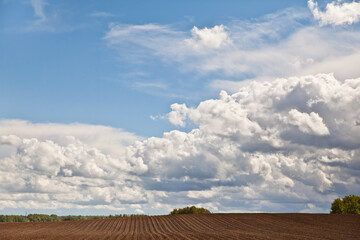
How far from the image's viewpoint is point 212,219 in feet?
282

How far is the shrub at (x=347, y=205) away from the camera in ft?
349

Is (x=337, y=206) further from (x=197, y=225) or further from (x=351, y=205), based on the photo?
(x=197, y=225)

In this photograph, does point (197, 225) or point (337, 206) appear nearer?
point (197, 225)

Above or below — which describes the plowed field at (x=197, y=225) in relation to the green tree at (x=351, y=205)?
below

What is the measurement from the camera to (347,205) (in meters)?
107

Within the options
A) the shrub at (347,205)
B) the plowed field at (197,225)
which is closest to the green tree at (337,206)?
the shrub at (347,205)

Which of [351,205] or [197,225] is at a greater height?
[351,205]

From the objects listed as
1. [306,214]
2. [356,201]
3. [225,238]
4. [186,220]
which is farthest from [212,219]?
[356,201]

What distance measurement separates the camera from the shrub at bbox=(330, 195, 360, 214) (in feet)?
349

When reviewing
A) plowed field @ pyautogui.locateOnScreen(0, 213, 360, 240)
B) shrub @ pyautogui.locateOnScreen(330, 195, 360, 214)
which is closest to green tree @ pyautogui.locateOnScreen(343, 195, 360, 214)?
shrub @ pyautogui.locateOnScreen(330, 195, 360, 214)

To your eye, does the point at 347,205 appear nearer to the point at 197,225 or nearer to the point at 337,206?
the point at 337,206

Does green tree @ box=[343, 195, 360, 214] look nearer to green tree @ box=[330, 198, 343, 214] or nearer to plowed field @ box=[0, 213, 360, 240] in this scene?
green tree @ box=[330, 198, 343, 214]

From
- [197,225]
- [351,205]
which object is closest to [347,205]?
[351,205]

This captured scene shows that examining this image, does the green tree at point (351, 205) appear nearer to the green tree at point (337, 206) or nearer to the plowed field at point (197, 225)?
the green tree at point (337, 206)
